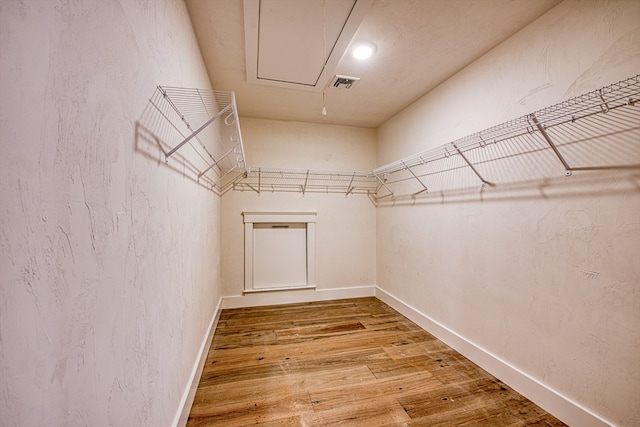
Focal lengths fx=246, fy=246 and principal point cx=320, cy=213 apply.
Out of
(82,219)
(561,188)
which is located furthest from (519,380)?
(82,219)

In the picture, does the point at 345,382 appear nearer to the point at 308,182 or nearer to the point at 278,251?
the point at 278,251

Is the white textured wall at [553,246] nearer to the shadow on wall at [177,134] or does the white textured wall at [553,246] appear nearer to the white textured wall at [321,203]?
the white textured wall at [321,203]

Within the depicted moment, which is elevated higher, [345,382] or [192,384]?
[192,384]

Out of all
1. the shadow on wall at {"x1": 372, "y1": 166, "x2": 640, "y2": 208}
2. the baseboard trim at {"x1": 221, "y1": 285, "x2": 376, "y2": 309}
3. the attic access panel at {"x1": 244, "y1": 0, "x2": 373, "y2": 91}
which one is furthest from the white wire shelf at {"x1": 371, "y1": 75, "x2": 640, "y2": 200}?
the baseboard trim at {"x1": 221, "y1": 285, "x2": 376, "y2": 309}

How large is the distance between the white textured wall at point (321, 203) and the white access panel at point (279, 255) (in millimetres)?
186

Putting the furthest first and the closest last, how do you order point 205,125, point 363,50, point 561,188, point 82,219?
point 363,50 < point 561,188 < point 205,125 < point 82,219

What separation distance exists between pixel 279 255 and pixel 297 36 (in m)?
2.37

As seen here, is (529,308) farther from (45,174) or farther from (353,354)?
(45,174)

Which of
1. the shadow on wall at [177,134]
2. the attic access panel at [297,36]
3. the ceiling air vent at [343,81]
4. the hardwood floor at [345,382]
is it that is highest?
the ceiling air vent at [343,81]

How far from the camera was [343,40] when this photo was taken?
1642 mm

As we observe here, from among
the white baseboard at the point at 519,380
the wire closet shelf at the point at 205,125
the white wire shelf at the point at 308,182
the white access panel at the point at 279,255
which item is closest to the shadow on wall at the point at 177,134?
the wire closet shelf at the point at 205,125

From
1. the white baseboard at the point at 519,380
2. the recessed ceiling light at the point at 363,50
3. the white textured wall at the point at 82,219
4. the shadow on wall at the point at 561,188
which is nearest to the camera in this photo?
the white textured wall at the point at 82,219

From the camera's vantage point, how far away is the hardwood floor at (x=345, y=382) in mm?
1419

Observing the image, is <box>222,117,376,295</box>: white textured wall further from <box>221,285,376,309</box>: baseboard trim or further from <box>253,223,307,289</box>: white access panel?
<box>253,223,307,289</box>: white access panel
